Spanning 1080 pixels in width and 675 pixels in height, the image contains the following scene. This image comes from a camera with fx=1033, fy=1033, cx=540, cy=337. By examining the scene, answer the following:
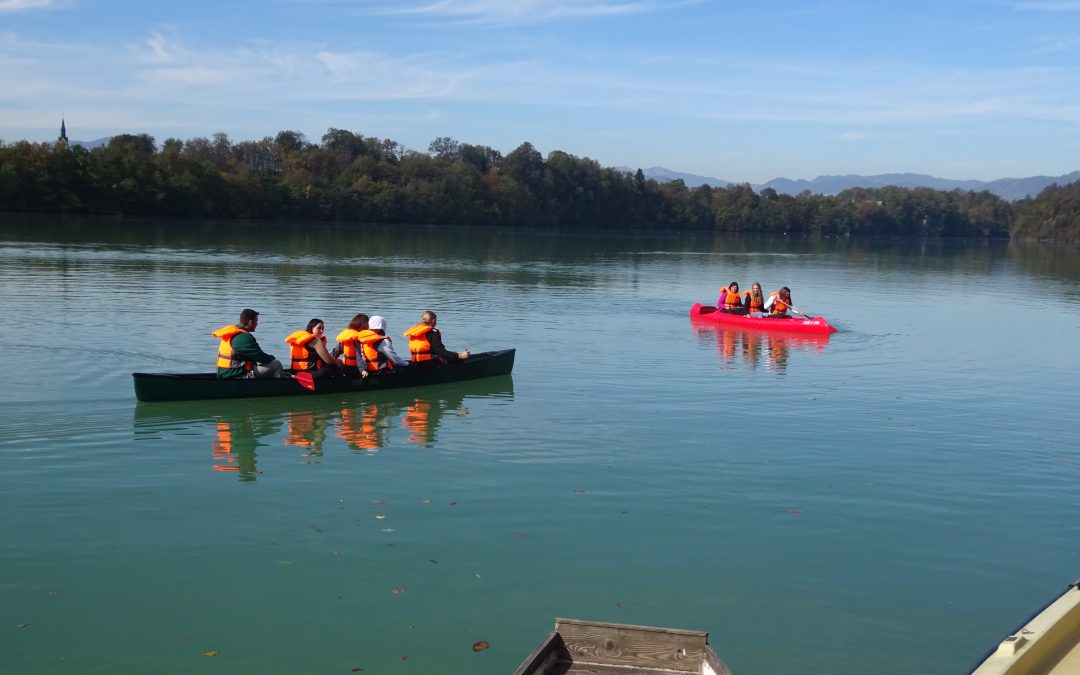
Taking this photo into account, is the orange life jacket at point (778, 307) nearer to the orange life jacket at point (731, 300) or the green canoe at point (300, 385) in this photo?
the orange life jacket at point (731, 300)

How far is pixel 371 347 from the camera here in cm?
1622

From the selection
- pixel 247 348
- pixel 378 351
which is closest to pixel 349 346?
pixel 378 351

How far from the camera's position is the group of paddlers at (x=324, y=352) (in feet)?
48.6

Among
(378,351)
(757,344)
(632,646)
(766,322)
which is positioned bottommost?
(757,344)

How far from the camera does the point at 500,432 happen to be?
1406cm

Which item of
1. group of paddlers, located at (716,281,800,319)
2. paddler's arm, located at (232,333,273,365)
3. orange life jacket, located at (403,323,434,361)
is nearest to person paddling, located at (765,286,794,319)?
group of paddlers, located at (716,281,800,319)

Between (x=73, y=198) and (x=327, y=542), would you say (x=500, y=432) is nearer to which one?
(x=327, y=542)

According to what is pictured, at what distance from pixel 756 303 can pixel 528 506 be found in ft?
60.2

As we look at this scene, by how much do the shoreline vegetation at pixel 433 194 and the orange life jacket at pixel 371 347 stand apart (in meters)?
70.5

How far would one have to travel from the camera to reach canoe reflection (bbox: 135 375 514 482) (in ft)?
42.0

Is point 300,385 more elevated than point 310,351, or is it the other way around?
point 310,351

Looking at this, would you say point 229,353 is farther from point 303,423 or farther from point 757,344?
point 757,344

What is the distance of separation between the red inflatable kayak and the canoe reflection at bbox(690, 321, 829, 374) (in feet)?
0.61

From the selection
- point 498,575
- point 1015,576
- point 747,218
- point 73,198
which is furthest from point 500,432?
point 747,218
